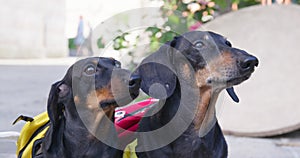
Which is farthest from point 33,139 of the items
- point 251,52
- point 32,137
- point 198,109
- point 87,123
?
point 251,52

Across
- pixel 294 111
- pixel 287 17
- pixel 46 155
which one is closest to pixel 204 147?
pixel 46 155

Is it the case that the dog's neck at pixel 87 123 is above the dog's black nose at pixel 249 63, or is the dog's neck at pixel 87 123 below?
below

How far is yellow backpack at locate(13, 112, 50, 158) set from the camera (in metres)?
2.73

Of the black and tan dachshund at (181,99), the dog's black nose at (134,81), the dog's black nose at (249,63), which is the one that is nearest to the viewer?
the dog's black nose at (249,63)

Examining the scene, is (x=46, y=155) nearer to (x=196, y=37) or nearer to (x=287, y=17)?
(x=196, y=37)

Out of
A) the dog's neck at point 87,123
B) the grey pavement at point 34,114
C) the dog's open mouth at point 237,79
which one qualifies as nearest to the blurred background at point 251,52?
the grey pavement at point 34,114

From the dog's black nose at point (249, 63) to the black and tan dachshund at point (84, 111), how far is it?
1.78 feet

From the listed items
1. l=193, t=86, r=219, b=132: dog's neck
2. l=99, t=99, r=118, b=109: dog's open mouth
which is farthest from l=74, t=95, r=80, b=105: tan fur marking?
l=193, t=86, r=219, b=132: dog's neck

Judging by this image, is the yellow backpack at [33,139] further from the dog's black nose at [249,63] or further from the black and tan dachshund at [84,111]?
the dog's black nose at [249,63]

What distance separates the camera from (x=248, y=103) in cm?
465

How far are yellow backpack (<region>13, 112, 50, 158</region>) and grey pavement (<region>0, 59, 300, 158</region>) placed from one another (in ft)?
0.84

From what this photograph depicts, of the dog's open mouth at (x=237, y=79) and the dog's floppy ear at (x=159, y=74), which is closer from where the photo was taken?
the dog's open mouth at (x=237, y=79)

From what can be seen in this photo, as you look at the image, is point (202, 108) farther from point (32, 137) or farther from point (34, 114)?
point (34, 114)

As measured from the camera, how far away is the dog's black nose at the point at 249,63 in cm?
221
